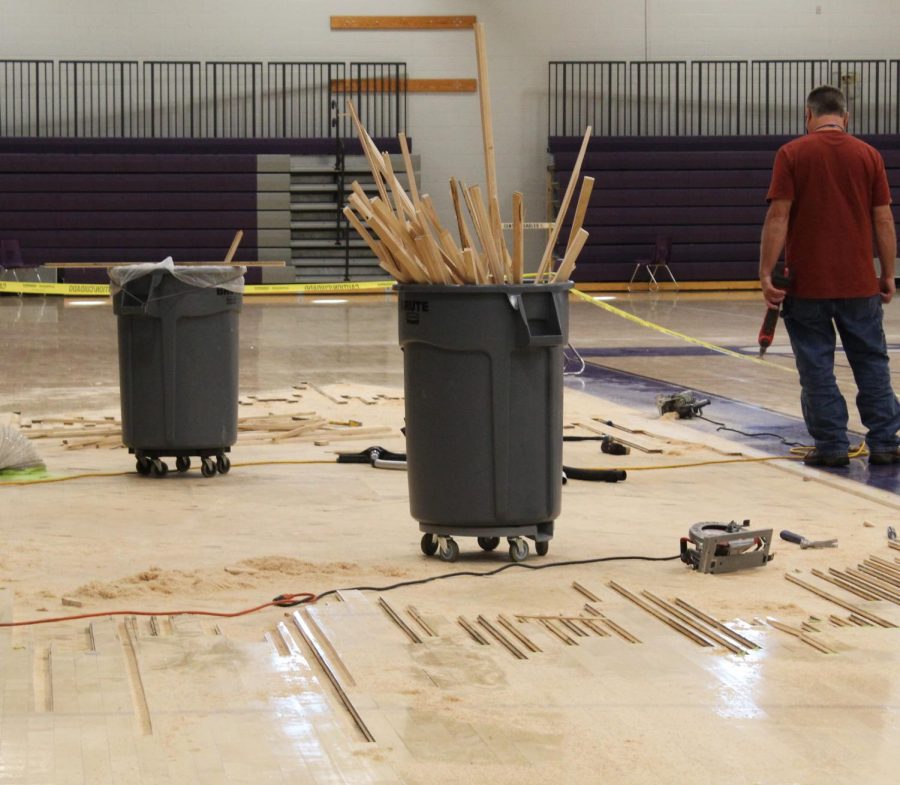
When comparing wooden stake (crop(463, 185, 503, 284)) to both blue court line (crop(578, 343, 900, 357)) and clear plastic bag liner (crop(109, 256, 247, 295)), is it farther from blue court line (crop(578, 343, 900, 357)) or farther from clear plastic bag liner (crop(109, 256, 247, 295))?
blue court line (crop(578, 343, 900, 357))

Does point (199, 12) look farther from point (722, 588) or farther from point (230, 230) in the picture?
point (722, 588)

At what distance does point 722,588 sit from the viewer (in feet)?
13.1

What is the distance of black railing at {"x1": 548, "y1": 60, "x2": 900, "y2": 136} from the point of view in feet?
74.7

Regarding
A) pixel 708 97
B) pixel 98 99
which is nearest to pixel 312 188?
pixel 98 99

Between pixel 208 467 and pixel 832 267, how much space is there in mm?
2754

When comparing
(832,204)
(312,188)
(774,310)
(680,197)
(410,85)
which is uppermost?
(410,85)

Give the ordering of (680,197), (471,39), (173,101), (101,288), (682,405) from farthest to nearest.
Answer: (471,39), (680,197), (173,101), (101,288), (682,405)

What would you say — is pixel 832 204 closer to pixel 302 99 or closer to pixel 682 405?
pixel 682 405

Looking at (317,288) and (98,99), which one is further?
(98,99)

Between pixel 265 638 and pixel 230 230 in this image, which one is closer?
pixel 265 638

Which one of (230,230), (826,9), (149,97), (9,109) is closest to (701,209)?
(826,9)

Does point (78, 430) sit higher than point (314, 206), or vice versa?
point (314, 206)

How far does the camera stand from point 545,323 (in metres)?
4.31

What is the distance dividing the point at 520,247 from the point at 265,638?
1.37 meters
